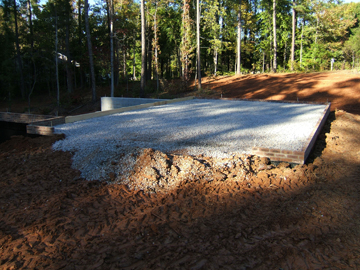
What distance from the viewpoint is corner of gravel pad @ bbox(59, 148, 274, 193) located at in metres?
3.75

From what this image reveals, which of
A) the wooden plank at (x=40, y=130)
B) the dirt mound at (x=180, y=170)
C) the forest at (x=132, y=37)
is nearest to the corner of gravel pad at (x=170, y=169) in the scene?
the dirt mound at (x=180, y=170)

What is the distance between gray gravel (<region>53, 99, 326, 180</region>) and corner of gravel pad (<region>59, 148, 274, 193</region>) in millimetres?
113

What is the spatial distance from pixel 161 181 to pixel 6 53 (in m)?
24.0

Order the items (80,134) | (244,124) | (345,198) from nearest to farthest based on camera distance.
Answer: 1. (345,198)
2. (80,134)
3. (244,124)

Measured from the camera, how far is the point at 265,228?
2791 millimetres

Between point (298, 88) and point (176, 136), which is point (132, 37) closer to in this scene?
point (298, 88)

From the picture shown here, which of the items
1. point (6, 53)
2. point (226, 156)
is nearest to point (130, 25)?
point (6, 53)

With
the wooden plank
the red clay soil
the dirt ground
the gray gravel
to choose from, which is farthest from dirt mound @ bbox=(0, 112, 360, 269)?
the red clay soil

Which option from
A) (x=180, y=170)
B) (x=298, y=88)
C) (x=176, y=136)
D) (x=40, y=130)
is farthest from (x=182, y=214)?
(x=298, y=88)

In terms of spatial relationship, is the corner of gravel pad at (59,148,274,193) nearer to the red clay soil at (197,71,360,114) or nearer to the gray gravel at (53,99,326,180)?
the gray gravel at (53,99,326,180)

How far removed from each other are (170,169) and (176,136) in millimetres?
1609

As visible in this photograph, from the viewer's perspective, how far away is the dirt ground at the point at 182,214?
2369mm

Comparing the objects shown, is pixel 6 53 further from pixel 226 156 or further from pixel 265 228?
pixel 265 228

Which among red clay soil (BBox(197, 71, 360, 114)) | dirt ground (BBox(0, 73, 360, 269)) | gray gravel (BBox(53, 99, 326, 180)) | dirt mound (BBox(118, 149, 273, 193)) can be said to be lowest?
dirt ground (BBox(0, 73, 360, 269))
